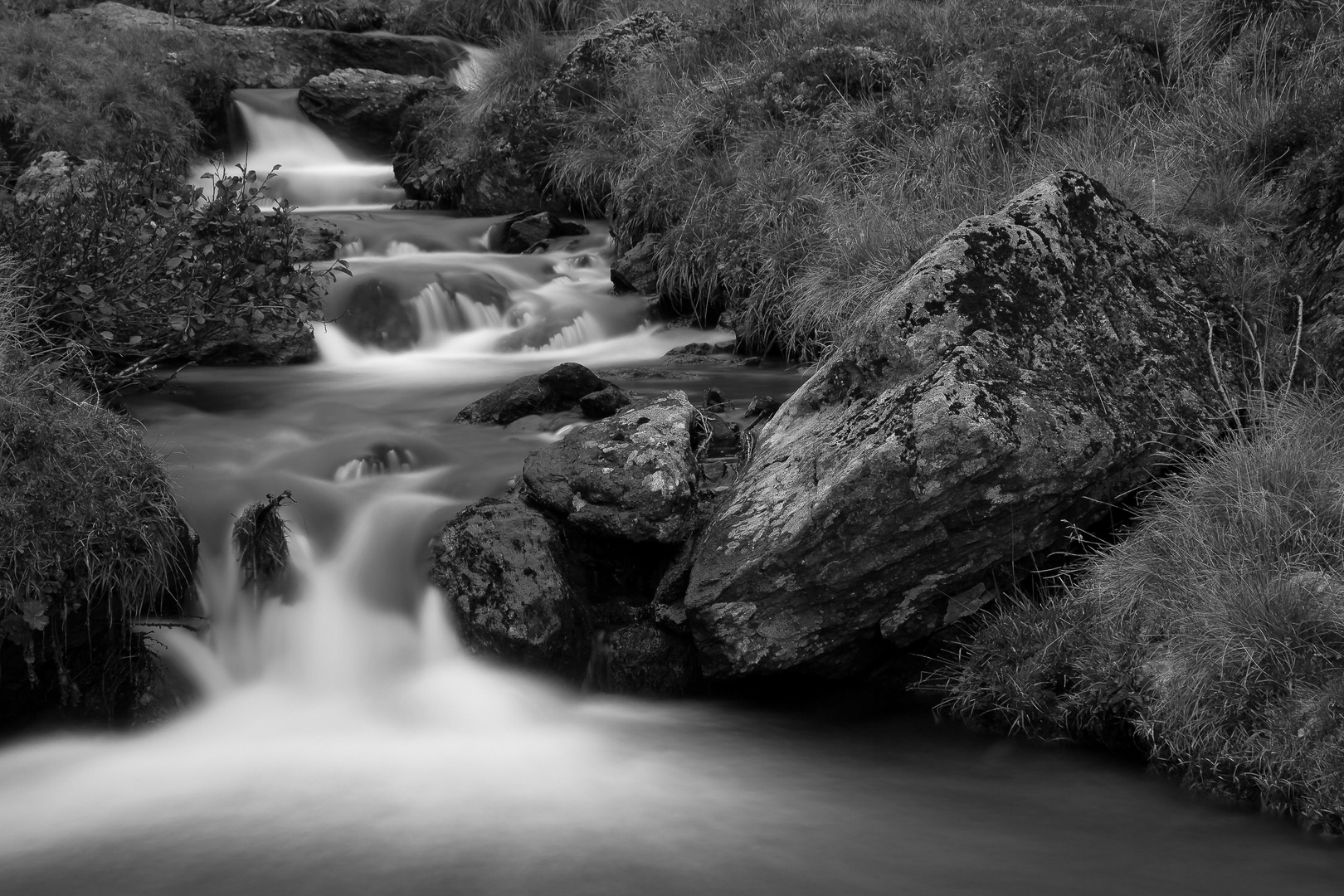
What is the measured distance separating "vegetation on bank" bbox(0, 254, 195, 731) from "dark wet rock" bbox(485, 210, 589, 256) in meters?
6.14

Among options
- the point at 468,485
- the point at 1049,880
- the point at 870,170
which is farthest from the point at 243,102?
the point at 1049,880

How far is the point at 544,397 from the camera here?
6.73m

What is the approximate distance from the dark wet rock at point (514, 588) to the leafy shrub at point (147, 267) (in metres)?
2.10

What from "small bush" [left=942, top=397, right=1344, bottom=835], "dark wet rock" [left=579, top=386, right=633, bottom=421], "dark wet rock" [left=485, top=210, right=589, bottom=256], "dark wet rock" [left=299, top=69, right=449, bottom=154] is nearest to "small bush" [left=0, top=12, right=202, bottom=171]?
"dark wet rock" [left=299, top=69, right=449, bottom=154]

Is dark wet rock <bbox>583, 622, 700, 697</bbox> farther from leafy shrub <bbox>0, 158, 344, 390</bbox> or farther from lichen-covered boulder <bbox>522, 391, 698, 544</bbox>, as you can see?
leafy shrub <bbox>0, 158, 344, 390</bbox>

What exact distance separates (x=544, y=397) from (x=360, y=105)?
891 cm

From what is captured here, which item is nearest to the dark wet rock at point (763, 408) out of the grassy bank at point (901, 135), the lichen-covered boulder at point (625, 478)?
the grassy bank at point (901, 135)

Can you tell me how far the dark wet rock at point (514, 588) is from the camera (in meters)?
5.00

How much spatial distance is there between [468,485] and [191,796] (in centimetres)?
214

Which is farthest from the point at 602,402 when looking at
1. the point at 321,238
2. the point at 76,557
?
the point at 321,238

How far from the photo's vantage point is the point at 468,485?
231 inches

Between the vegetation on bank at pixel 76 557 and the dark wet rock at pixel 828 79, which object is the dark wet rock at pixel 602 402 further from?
the dark wet rock at pixel 828 79

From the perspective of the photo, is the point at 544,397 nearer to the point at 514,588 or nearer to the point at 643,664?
the point at 514,588

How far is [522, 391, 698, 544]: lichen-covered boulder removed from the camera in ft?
16.9
